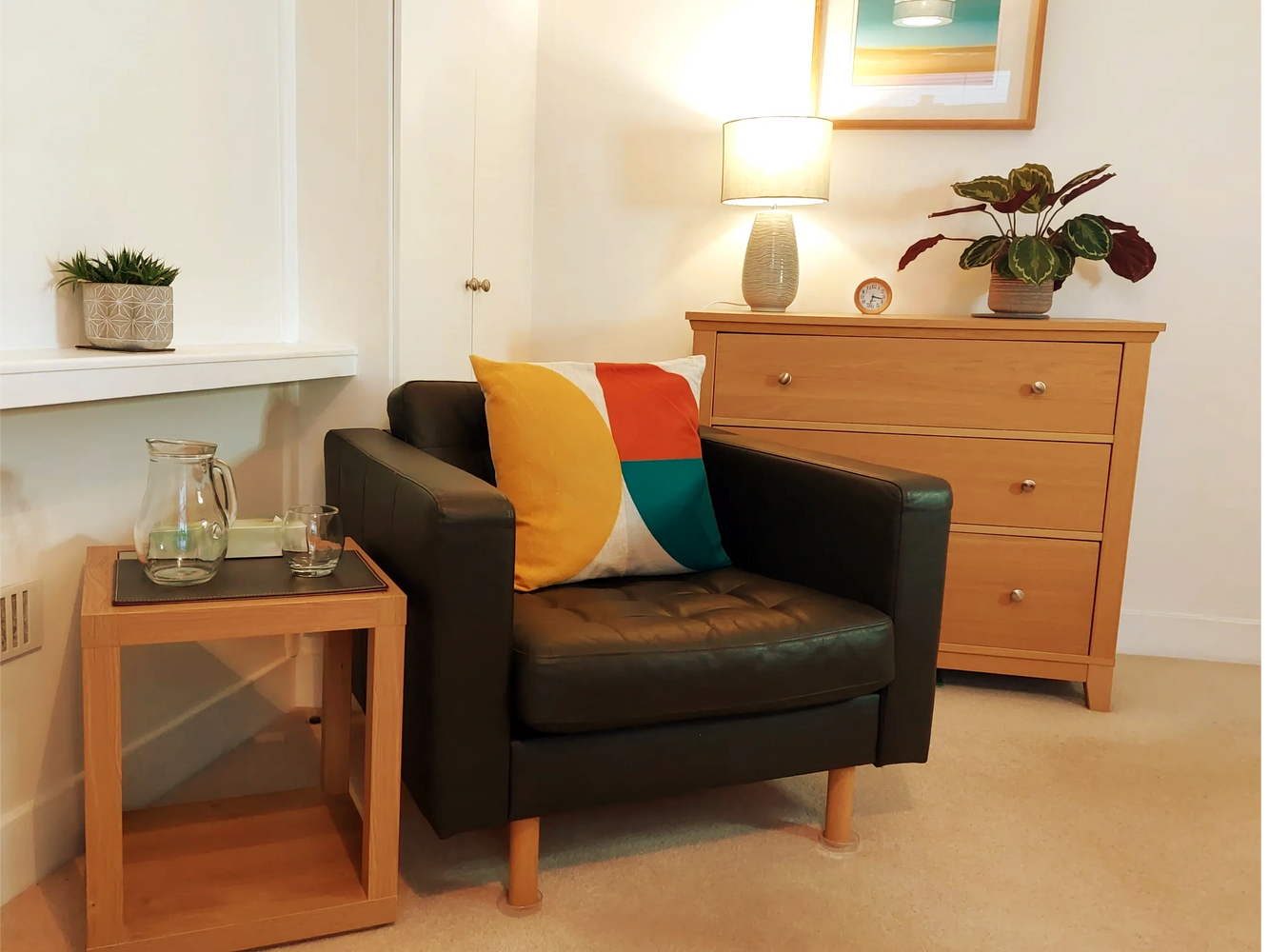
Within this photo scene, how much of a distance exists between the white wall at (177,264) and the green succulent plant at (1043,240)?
→ 4.60ft

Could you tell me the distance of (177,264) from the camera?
1726mm

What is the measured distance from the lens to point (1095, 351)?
7.37 feet

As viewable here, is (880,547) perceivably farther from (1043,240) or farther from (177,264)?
(177,264)

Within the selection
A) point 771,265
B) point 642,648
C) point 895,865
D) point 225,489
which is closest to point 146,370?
point 225,489

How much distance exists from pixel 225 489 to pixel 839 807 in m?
1.11

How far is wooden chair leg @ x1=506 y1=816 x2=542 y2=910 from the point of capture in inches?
57.5

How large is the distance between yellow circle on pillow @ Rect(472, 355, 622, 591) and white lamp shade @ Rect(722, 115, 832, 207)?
0.99 m

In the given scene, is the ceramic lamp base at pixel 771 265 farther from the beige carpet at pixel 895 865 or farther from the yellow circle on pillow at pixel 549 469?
the beige carpet at pixel 895 865

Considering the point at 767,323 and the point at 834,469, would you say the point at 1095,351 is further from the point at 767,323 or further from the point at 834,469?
the point at 834,469

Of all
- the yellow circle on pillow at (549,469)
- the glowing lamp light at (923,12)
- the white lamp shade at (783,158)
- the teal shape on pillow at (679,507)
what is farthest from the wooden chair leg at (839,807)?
the glowing lamp light at (923,12)

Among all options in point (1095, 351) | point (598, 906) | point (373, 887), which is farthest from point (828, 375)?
point (373, 887)

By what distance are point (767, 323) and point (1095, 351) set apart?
738 millimetres

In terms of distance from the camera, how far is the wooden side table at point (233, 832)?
4.08 ft

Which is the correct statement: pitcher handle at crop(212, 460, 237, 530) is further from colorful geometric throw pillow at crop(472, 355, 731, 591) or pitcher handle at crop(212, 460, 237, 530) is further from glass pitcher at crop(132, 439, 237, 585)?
colorful geometric throw pillow at crop(472, 355, 731, 591)
